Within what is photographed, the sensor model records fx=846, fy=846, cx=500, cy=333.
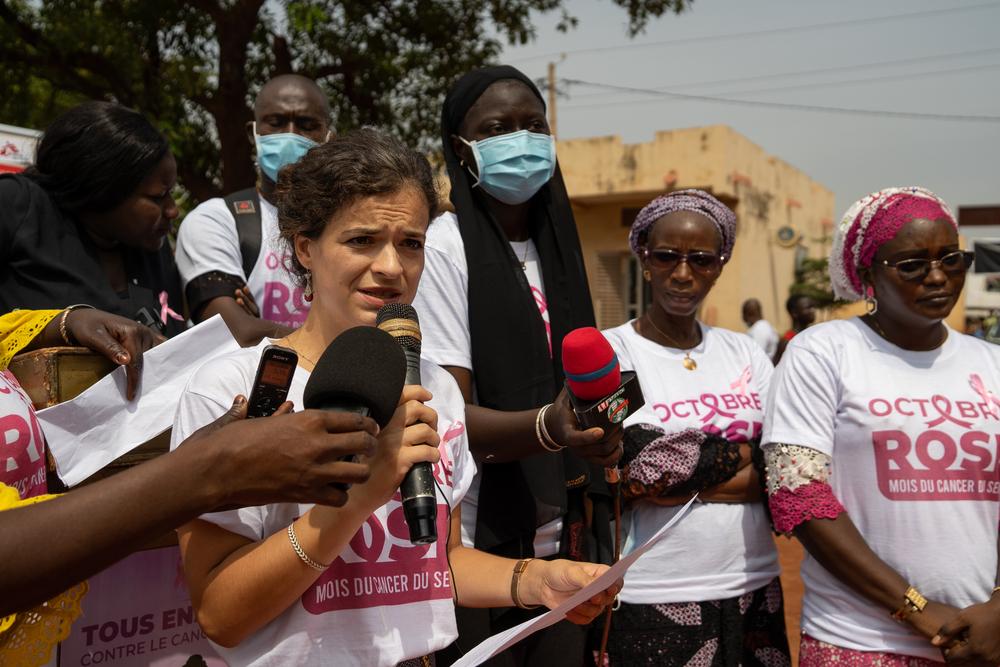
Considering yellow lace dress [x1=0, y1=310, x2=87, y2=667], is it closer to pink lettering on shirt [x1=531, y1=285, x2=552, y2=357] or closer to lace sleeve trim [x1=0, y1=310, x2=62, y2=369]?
lace sleeve trim [x1=0, y1=310, x2=62, y2=369]

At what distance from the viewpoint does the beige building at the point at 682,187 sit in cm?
1852

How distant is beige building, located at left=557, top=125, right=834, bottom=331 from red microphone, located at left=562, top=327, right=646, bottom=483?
17.0m

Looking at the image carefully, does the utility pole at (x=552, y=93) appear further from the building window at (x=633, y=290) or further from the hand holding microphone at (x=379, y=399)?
the hand holding microphone at (x=379, y=399)

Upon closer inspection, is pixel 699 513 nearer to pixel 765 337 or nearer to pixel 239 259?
pixel 239 259

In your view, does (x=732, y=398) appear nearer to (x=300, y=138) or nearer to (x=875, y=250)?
(x=875, y=250)

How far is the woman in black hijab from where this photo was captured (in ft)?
8.58

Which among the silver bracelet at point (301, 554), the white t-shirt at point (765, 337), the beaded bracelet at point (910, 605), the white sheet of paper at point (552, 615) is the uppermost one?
the silver bracelet at point (301, 554)

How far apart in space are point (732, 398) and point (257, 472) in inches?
87.5

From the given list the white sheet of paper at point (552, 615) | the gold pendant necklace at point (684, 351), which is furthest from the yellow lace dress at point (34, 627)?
the gold pendant necklace at point (684, 351)

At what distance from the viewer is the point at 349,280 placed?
1965 mm

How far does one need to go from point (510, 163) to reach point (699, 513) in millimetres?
1393

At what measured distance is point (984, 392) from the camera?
287 cm

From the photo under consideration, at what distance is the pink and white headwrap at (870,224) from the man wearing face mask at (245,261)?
205 centimetres

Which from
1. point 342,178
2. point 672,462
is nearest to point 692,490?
point 672,462
